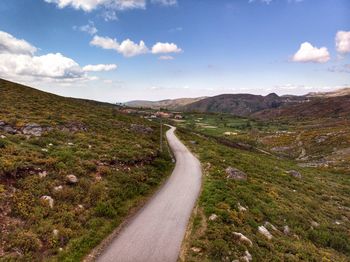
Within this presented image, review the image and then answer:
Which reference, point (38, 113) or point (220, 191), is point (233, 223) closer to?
point (220, 191)

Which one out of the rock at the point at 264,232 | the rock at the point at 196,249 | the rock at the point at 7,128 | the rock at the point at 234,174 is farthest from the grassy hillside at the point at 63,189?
the rock at the point at 264,232

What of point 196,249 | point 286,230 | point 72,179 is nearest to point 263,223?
point 286,230

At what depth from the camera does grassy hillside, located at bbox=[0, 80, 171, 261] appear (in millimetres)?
13786

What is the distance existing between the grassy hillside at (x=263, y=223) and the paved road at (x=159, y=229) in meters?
0.90

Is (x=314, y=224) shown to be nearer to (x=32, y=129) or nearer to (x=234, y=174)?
(x=234, y=174)

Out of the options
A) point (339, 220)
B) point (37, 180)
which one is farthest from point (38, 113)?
point (339, 220)

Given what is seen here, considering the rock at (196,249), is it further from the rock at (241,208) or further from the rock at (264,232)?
the rock at (241,208)

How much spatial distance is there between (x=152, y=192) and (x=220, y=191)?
6025mm

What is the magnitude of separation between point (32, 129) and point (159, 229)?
76.9 feet

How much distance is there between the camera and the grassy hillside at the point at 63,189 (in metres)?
13.8

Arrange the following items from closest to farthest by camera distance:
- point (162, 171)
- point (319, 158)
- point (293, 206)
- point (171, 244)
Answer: point (171, 244) → point (293, 206) → point (162, 171) → point (319, 158)

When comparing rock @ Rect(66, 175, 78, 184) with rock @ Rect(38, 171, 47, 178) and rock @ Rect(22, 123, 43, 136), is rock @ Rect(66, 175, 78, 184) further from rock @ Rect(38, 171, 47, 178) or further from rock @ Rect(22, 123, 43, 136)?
rock @ Rect(22, 123, 43, 136)

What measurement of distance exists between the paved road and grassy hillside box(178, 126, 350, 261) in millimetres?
899

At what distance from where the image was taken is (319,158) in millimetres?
75938
